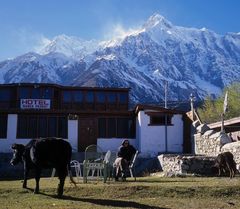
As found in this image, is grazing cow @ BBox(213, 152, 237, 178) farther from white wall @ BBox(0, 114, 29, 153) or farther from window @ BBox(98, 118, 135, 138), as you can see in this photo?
white wall @ BBox(0, 114, 29, 153)

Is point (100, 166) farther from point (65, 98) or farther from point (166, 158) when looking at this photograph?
point (65, 98)

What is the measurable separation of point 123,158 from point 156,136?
50.0 feet

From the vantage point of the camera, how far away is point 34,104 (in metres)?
35.3

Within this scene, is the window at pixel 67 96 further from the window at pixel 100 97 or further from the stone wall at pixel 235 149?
the stone wall at pixel 235 149

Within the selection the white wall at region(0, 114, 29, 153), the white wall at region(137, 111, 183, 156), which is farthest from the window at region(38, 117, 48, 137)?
the white wall at region(137, 111, 183, 156)

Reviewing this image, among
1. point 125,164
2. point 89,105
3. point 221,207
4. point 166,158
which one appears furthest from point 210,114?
point 221,207

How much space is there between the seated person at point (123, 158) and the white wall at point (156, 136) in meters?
14.1

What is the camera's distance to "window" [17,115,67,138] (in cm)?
3228

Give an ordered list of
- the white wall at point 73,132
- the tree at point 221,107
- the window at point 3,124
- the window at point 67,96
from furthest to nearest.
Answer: the tree at point 221,107 < the window at point 67,96 < the white wall at point 73,132 < the window at point 3,124

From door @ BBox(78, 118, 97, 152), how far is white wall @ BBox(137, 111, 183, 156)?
294cm

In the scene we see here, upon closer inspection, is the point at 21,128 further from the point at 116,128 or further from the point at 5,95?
the point at 116,128

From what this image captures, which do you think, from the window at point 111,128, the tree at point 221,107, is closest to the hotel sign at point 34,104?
the window at point 111,128

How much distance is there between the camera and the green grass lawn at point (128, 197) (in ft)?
37.0

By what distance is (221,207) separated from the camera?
37.1ft
